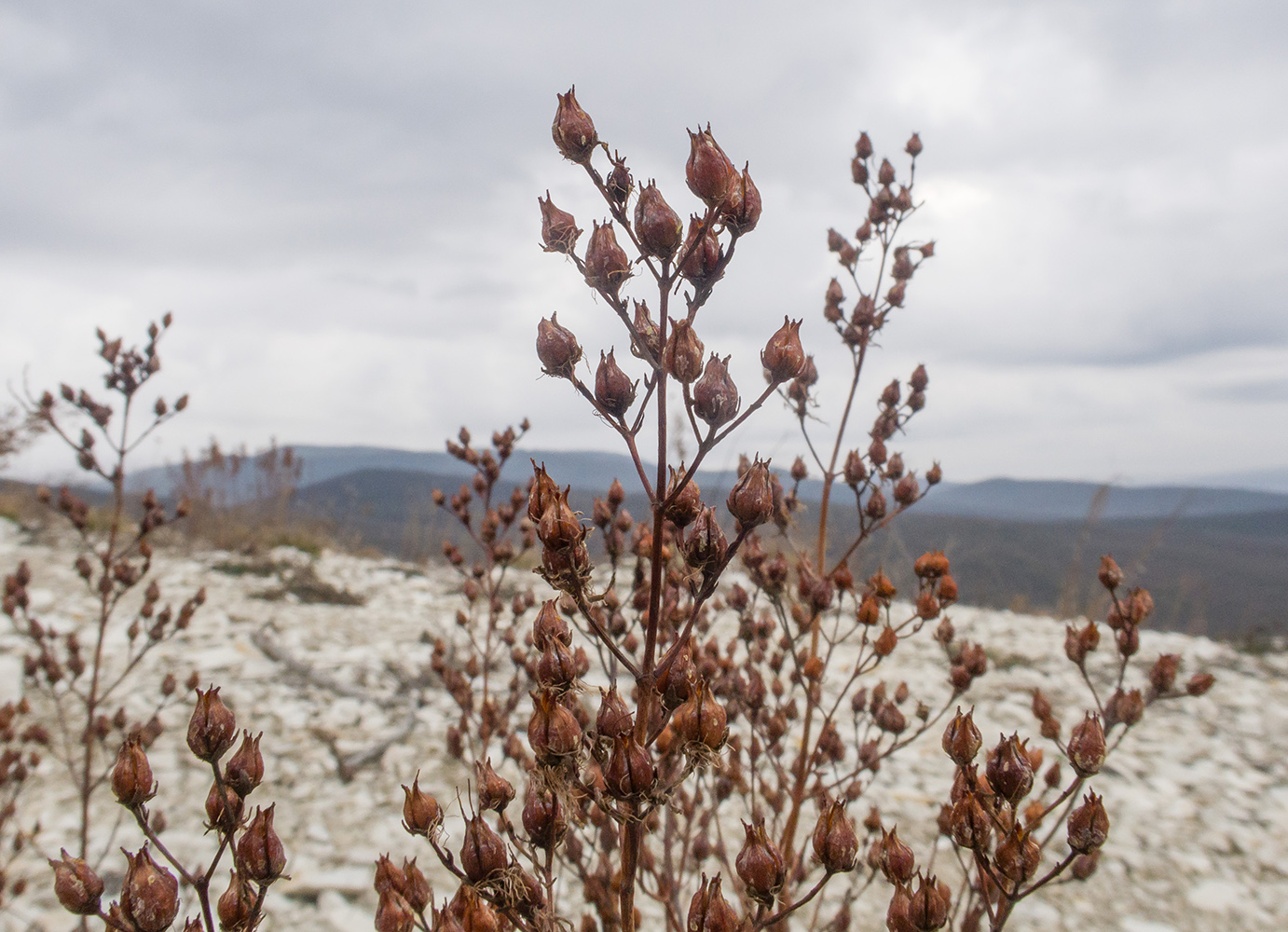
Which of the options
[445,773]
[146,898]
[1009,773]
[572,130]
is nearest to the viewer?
[146,898]

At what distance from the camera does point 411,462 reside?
236 ft

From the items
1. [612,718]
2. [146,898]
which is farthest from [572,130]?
[146,898]

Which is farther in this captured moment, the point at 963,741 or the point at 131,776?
the point at 963,741

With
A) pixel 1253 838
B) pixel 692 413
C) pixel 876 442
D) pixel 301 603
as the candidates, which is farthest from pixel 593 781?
pixel 301 603

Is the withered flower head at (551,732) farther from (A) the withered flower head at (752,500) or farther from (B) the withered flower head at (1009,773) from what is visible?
(B) the withered flower head at (1009,773)

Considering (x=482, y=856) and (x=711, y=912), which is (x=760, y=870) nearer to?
(x=711, y=912)

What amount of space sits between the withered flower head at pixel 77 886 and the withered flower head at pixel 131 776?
0.10 m

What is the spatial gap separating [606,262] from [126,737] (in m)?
1.75

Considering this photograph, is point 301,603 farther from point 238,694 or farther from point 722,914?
point 722,914

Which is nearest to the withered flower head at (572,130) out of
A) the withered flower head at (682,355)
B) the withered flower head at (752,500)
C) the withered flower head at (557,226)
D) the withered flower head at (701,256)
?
the withered flower head at (557,226)

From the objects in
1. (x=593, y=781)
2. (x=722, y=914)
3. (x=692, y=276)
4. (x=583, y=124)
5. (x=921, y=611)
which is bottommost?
(x=722, y=914)

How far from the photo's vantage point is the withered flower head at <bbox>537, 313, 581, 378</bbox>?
1.15 m

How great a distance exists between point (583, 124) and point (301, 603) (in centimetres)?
690

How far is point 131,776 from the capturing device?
117 cm
